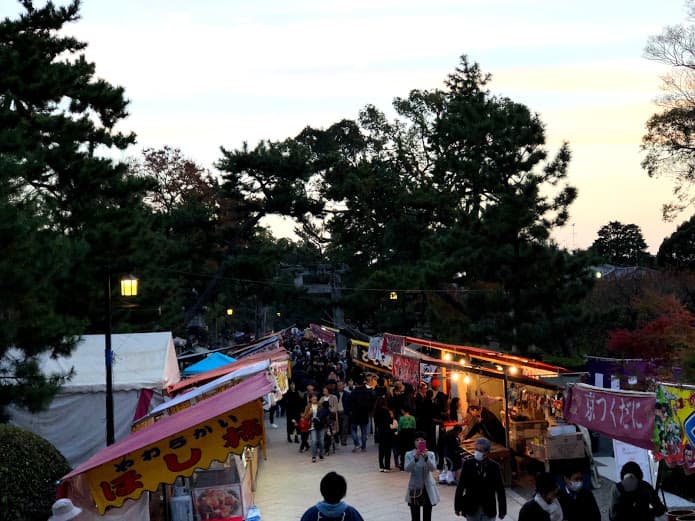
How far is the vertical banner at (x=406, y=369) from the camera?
64.6 ft

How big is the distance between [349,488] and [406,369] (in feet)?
19.2

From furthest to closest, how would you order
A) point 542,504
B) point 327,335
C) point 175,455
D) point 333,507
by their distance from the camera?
point 327,335 < point 175,455 < point 542,504 < point 333,507

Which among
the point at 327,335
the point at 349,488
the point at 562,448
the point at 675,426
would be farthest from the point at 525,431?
the point at 327,335

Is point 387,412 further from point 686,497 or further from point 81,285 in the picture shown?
point 81,285

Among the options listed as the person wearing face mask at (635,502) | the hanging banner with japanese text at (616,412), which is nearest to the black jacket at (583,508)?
the person wearing face mask at (635,502)

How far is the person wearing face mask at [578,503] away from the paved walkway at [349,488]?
4334 mm

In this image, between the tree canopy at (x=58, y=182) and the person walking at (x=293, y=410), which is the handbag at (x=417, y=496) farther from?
the person walking at (x=293, y=410)

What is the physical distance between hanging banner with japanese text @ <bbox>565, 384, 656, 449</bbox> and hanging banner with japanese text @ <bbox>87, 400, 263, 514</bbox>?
4064 mm

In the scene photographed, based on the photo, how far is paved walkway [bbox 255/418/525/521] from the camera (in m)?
13.0

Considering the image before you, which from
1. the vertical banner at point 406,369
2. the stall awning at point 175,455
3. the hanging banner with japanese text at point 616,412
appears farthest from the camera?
the vertical banner at point 406,369

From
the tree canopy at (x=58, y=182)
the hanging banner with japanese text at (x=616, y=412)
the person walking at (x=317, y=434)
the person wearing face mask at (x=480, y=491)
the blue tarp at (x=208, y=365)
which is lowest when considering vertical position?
the person walking at (x=317, y=434)

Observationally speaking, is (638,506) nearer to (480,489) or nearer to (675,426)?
(675,426)

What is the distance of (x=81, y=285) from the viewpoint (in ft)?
69.9

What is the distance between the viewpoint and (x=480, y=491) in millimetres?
9352
